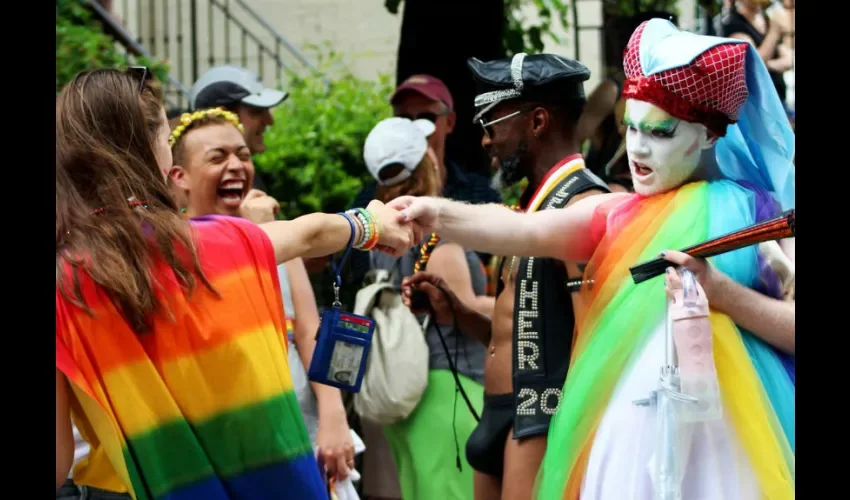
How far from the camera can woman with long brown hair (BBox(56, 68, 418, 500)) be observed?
3.11 m

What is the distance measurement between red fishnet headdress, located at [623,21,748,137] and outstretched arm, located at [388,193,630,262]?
423mm

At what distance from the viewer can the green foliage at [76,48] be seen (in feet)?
27.8

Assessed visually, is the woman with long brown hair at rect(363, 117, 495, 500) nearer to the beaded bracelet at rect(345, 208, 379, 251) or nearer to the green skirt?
the green skirt

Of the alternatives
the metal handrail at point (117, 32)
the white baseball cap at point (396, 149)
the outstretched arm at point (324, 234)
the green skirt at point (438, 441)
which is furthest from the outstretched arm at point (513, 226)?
the metal handrail at point (117, 32)

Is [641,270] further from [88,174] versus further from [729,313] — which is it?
[88,174]

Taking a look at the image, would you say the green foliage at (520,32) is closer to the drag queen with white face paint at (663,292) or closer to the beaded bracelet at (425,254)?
the beaded bracelet at (425,254)

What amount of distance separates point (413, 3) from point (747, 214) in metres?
4.73

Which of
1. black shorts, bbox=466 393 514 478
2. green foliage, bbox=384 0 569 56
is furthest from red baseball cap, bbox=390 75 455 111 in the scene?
black shorts, bbox=466 393 514 478

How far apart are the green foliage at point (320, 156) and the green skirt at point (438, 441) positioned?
2447 millimetres

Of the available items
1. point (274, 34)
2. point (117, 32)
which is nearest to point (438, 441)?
point (117, 32)

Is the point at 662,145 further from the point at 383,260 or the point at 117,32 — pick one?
the point at 117,32

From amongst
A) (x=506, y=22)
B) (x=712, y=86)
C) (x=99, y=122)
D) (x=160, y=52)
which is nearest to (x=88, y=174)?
(x=99, y=122)

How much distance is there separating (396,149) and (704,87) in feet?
7.78

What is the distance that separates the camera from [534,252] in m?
3.94
